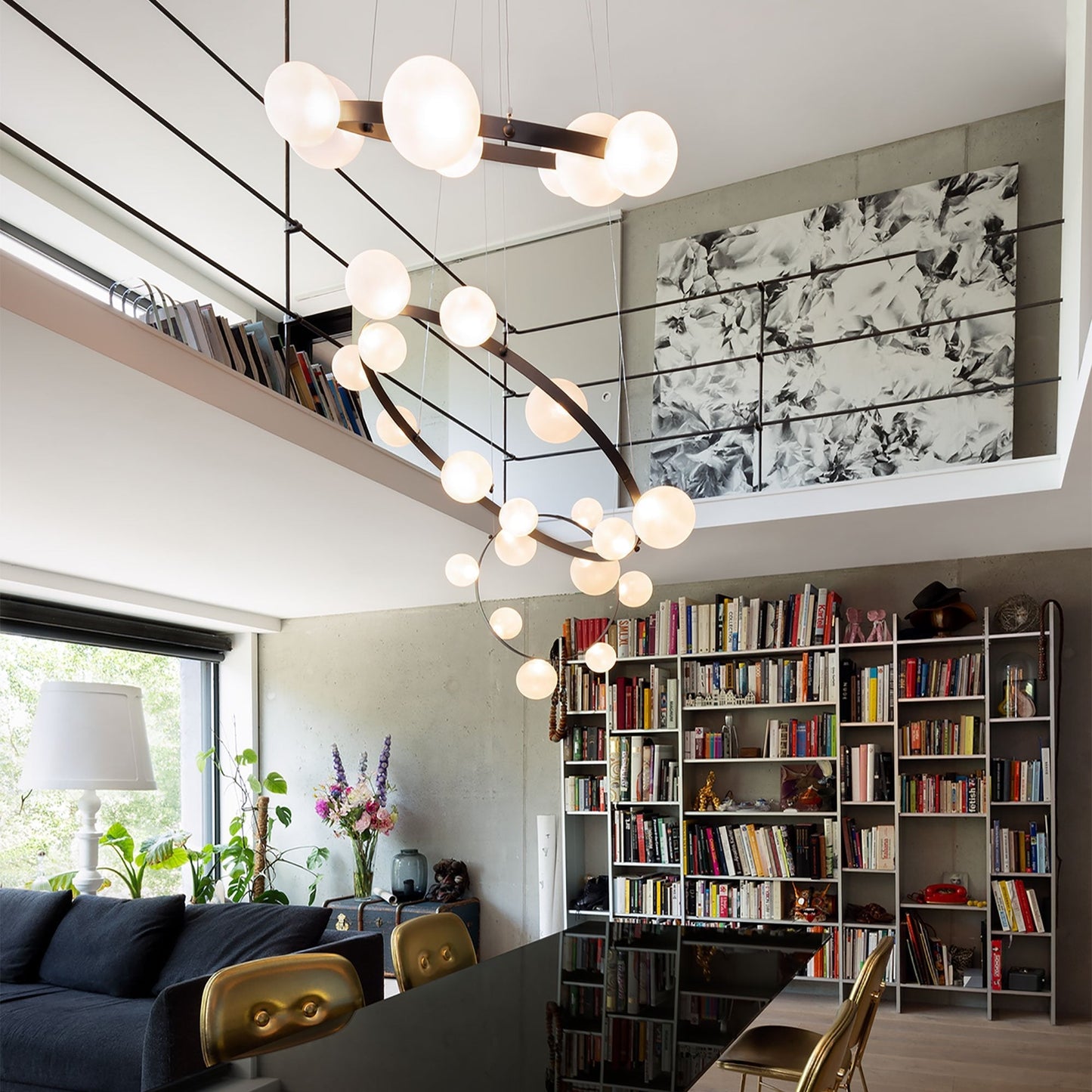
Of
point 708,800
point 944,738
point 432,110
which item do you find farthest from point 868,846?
point 432,110

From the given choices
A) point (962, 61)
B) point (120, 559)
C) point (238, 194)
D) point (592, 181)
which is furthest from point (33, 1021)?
point (962, 61)

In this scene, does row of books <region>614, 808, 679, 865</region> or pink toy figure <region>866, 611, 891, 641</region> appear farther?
row of books <region>614, 808, 679, 865</region>

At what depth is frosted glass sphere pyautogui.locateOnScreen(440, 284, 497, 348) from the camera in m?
2.18

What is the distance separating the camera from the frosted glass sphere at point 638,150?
1766 millimetres

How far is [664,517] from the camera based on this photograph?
2551 mm

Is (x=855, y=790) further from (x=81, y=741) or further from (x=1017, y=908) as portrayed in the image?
(x=81, y=741)

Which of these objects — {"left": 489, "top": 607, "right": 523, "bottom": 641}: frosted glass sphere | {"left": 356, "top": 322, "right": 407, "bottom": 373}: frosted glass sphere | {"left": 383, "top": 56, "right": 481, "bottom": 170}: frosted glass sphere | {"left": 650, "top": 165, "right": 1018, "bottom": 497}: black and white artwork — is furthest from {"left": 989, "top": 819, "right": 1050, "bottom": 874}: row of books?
{"left": 383, "top": 56, "right": 481, "bottom": 170}: frosted glass sphere

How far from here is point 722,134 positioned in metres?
5.96

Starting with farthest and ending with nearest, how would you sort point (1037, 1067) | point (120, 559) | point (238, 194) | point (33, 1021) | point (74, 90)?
point (238, 194), point (120, 559), point (74, 90), point (1037, 1067), point (33, 1021)

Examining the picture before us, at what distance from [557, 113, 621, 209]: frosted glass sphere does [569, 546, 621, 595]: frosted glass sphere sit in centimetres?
138

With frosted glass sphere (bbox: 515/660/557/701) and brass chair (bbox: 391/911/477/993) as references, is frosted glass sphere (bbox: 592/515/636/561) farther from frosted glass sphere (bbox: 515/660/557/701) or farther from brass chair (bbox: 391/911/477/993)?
brass chair (bbox: 391/911/477/993)

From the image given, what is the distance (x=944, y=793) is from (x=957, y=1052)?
1360 millimetres

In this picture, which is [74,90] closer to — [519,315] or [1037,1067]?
[519,315]

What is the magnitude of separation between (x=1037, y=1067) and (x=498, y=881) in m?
3.59
